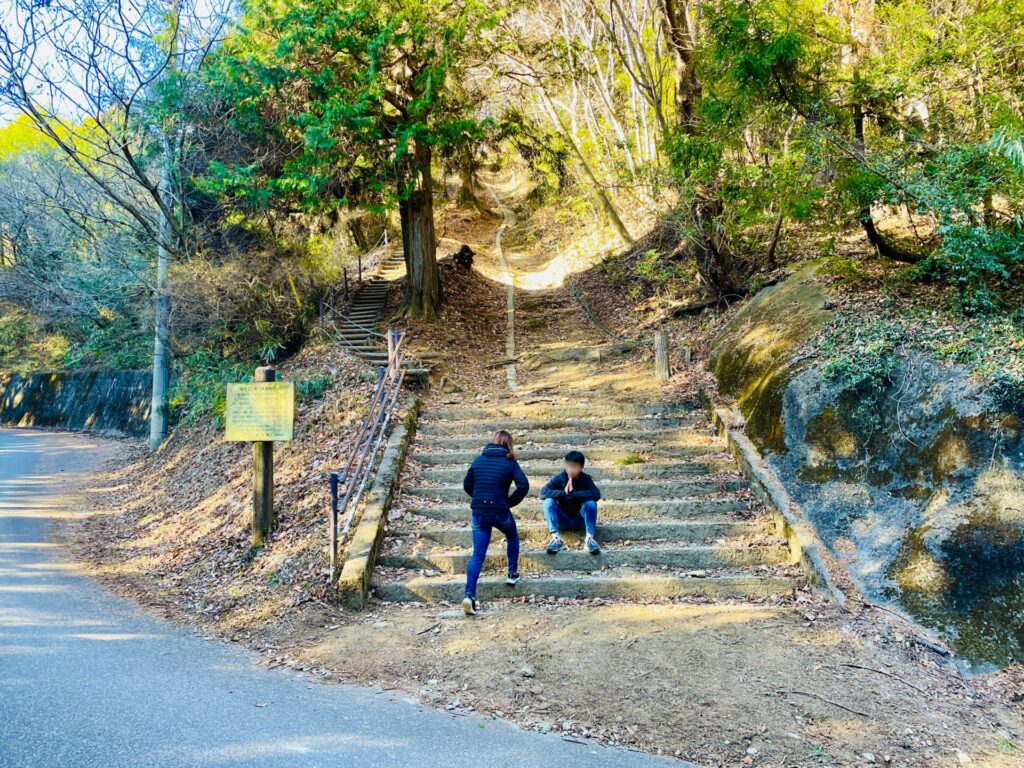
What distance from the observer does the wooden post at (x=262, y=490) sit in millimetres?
7848

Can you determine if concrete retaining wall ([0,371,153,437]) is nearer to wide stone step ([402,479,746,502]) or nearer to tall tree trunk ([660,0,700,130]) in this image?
wide stone step ([402,479,746,502])

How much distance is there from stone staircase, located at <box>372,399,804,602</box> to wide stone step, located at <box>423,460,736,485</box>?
15mm

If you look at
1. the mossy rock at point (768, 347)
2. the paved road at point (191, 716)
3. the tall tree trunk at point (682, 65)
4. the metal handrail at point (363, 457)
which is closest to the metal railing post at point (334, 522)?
the metal handrail at point (363, 457)

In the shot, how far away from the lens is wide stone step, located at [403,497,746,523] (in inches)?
308

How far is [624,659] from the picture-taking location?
17.6 feet

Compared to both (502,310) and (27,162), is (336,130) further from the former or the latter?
(27,162)

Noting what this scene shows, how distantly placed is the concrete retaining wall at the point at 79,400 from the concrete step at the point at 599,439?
48.1ft

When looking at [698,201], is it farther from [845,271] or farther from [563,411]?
[563,411]

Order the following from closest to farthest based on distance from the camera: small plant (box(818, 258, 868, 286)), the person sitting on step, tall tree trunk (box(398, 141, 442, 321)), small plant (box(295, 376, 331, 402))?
the person sitting on step → small plant (box(818, 258, 868, 286)) → small plant (box(295, 376, 331, 402)) → tall tree trunk (box(398, 141, 442, 321))

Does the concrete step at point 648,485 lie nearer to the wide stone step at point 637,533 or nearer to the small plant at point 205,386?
the wide stone step at point 637,533

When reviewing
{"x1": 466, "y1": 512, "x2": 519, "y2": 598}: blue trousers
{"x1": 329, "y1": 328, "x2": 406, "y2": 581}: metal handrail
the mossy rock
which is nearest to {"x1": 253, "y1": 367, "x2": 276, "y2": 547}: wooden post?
{"x1": 329, "y1": 328, "x2": 406, "y2": 581}: metal handrail

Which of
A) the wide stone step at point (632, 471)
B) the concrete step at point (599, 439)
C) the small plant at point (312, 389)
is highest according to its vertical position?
the small plant at point (312, 389)

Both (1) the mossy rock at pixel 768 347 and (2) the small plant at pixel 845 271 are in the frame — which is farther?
(2) the small plant at pixel 845 271

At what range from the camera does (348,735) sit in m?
4.36
